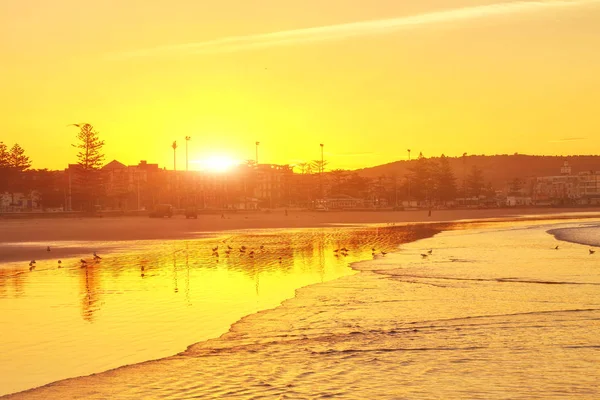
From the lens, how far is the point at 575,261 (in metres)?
25.9

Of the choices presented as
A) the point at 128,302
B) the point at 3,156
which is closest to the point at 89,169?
the point at 3,156

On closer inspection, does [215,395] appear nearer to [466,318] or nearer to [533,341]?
[533,341]

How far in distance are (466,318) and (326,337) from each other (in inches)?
127

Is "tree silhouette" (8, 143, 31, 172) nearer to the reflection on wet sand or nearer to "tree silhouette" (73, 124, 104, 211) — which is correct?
"tree silhouette" (73, 124, 104, 211)

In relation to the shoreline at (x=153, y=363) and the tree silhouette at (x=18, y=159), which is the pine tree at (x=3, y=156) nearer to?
the tree silhouette at (x=18, y=159)

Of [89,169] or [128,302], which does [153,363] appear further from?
[89,169]

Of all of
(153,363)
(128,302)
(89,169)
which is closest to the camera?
(153,363)

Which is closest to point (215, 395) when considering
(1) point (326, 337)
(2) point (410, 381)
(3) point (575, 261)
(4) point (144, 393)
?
(4) point (144, 393)

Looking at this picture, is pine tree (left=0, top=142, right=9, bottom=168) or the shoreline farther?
pine tree (left=0, top=142, right=9, bottom=168)

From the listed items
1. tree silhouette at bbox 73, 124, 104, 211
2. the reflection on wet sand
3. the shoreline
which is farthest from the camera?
tree silhouette at bbox 73, 124, 104, 211

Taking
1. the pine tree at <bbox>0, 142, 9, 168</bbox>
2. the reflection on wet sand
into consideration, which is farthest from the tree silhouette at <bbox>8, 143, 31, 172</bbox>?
the reflection on wet sand

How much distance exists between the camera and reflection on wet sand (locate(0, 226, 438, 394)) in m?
10.9

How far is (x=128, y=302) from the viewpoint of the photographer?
1683 cm

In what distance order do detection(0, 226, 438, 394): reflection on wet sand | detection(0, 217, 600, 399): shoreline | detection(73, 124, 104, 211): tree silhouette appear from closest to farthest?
detection(0, 217, 600, 399): shoreline, detection(0, 226, 438, 394): reflection on wet sand, detection(73, 124, 104, 211): tree silhouette
